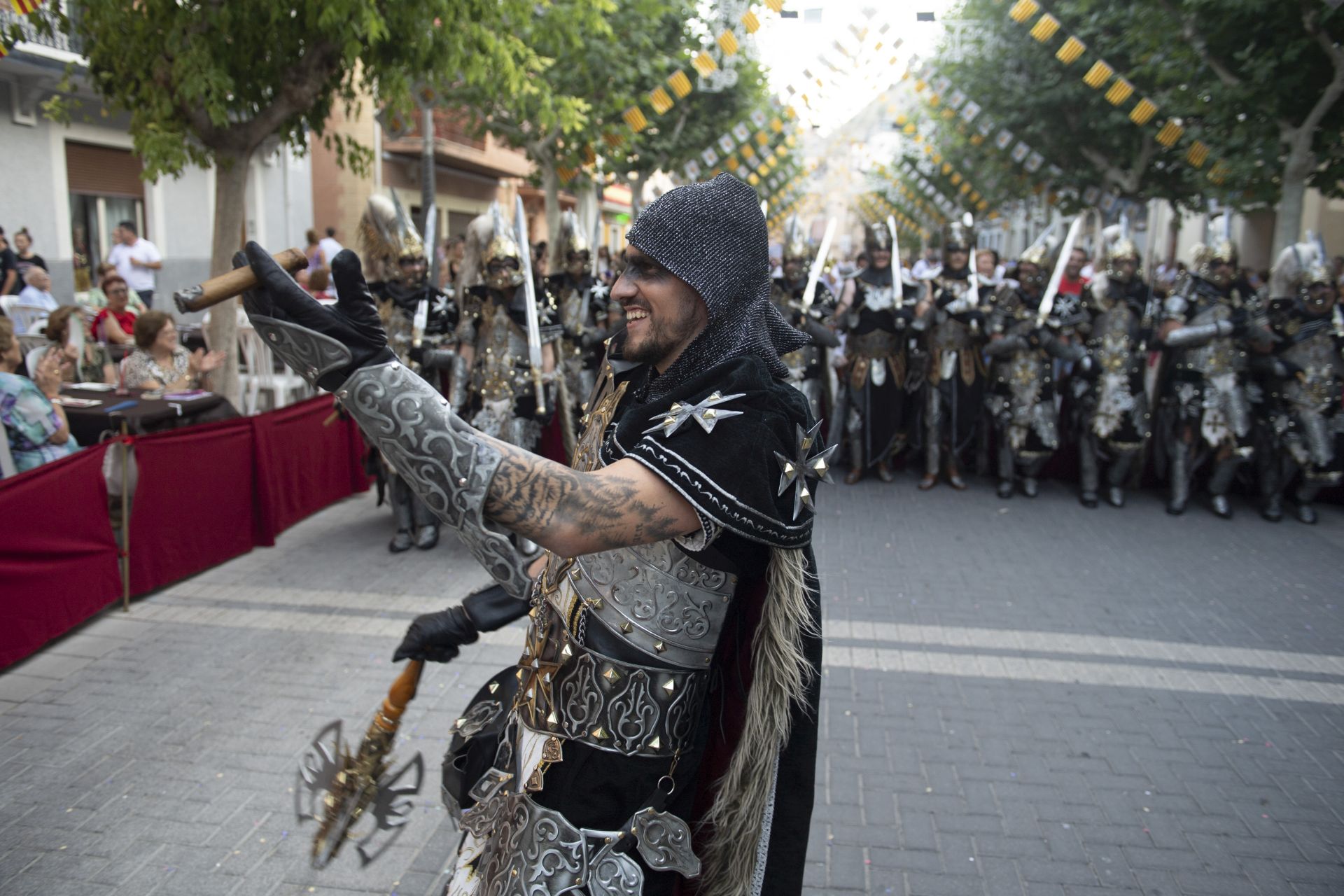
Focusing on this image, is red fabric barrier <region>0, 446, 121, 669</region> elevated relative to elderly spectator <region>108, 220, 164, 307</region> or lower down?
lower down

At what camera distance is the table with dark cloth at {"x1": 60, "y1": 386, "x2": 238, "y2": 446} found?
20.4ft

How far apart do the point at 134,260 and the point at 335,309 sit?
12032 millimetres

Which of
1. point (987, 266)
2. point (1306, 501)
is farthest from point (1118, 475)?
point (987, 266)

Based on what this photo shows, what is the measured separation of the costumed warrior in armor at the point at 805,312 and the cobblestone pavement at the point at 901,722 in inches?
99.5

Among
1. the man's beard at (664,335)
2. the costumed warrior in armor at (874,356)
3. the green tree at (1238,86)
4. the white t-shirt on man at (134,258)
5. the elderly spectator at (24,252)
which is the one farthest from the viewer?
the white t-shirt on man at (134,258)

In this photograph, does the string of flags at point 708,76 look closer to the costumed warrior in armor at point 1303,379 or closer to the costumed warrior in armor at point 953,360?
the costumed warrior in armor at point 953,360

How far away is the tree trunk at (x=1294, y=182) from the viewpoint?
35.3 ft

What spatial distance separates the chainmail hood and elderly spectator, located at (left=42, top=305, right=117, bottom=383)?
6019 mm

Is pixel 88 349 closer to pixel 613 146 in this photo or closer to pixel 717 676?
pixel 717 676

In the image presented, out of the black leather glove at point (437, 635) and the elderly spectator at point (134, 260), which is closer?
the black leather glove at point (437, 635)

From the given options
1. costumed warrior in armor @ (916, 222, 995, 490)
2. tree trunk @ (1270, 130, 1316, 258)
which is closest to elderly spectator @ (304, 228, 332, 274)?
costumed warrior in armor @ (916, 222, 995, 490)

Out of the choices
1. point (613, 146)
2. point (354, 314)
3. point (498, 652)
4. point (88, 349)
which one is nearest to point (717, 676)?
point (354, 314)

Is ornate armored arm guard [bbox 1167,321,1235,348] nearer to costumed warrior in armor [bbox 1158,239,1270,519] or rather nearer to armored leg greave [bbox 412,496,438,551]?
costumed warrior in armor [bbox 1158,239,1270,519]

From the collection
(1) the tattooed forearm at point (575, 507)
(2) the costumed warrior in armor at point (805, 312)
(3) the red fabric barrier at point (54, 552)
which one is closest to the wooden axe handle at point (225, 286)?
(1) the tattooed forearm at point (575, 507)
